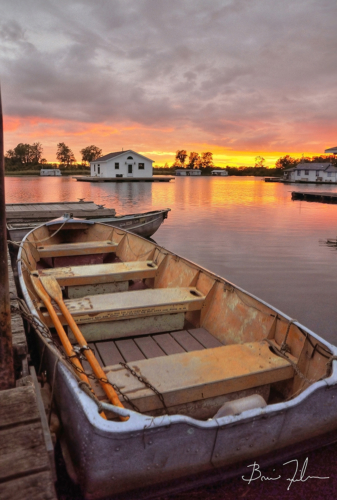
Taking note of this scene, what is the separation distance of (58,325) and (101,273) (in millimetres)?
2128

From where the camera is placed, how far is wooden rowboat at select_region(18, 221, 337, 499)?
2412 mm

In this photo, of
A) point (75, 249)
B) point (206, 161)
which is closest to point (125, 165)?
point (75, 249)

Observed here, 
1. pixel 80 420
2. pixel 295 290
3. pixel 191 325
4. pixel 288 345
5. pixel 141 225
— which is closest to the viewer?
pixel 80 420

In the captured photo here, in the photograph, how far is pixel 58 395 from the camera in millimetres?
3098

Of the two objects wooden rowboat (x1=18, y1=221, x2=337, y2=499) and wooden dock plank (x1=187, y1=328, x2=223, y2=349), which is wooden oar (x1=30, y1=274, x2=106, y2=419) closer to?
wooden rowboat (x1=18, y1=221, x2=337, y2=499)

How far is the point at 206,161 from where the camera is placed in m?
150

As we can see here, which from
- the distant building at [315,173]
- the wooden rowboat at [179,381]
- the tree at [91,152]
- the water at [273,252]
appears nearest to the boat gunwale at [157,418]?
the wooden rowboat at [179,381]

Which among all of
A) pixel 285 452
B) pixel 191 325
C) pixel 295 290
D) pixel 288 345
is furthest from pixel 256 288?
pixel 285 452

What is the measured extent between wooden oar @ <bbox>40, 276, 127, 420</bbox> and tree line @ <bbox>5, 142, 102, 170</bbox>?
121 meters

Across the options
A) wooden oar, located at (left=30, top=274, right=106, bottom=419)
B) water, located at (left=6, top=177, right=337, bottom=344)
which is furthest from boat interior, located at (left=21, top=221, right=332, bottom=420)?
water, located at (left=6, top=177, right=337, bottom=344)

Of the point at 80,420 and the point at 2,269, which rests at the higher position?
the point at 2,269

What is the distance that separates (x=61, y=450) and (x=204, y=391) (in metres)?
1.33

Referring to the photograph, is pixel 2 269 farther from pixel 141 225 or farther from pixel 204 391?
pixel 141 225

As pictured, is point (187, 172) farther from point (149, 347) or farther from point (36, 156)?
point (149, 347)
